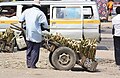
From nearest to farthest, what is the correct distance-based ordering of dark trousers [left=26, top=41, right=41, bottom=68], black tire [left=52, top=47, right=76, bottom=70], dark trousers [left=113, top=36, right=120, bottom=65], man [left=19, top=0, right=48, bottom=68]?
man [left=19, top=0, right=48, bottom=68] < dark trousers [left=26, top=41, right=41, bottom=68] < black tire [left=52, top=47, right=76, bottom=70] < dark trousers [left=113, top=36, right=120, bottom=65]

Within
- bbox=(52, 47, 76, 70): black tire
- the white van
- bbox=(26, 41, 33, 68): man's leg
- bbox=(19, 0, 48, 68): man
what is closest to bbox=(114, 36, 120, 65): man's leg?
bbox=(52, 47, 76, 70): black tire

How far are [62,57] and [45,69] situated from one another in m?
0.55

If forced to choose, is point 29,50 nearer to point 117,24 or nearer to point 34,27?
point 34,27

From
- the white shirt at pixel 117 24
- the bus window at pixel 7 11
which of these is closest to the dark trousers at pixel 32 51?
the white shirt at pixel 117 24

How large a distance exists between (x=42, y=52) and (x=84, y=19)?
8.46ft

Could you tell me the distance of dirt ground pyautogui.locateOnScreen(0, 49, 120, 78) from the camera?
1032cm

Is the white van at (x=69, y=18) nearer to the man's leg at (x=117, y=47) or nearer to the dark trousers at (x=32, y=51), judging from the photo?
the man's leg at (x=117, y=47)

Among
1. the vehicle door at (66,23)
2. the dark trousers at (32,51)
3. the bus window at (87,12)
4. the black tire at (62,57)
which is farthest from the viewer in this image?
the bus window at (87,12)

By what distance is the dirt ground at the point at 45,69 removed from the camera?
10.3 m

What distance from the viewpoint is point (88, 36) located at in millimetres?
18047

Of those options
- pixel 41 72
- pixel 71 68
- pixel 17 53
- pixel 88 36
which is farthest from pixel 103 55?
pixel 41 72

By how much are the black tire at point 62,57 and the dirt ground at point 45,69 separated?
17cm

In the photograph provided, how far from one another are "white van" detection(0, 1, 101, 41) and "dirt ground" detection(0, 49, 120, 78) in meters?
1.28

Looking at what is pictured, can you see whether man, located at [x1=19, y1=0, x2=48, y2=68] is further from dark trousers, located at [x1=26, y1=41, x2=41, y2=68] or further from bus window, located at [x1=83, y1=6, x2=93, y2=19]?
bus window, located at [x1=83, y1=6, x2=93, y2=19]
